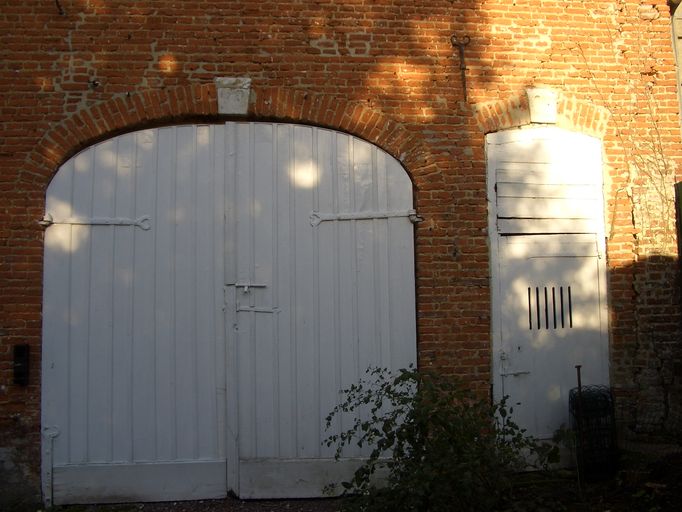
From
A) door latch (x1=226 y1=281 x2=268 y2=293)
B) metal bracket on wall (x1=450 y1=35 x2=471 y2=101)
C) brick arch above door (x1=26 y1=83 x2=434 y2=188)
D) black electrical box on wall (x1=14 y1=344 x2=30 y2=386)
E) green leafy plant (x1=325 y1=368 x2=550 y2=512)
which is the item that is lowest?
green leafy plant (x1=325 y1=368 x2=550 y2=512)

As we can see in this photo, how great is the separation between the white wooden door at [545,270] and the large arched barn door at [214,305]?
942 mm

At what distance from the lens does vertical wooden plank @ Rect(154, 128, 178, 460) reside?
5246 millimetres

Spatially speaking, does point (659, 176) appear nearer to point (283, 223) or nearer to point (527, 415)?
point (527, 415)

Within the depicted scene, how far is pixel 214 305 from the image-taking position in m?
5.35

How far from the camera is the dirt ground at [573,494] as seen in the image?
15.2 feet

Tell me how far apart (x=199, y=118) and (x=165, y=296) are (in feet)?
5.43

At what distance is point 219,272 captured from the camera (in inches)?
212

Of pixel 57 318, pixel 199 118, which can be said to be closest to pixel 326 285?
pixel 199 118

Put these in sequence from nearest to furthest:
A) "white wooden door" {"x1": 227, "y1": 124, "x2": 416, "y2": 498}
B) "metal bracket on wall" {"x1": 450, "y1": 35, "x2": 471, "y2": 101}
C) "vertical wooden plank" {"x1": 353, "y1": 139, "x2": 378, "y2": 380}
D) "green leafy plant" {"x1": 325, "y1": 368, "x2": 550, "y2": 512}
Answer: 1. "green leafy plant" {"x1": 325, "y1": 368, "x2": 550, "y2": 512}
2. "white wooden door" {"x1": 227, "y1": 124, "x2": 416, "y2": 498}
3. "vertical wooden plank" {"x1": 353, "y1": 139, "x2": 378, "y2": 380}
4. "metal bracket on wall" {"x1": 450, "y1": 35, "x2": 471, "y2": 101}

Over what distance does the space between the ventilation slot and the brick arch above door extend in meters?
1.62

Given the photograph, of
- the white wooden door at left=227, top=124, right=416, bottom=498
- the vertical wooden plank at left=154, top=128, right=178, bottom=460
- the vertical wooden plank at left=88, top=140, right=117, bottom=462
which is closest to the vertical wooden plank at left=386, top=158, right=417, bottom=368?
the white wooden door at left=227, top=124, right=416, bottom=498

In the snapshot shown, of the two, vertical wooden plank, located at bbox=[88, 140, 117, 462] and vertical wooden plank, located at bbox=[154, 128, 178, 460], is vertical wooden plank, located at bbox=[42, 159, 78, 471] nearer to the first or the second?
vertical wooden plank, located at bbox=[88, 140, 117, 462]

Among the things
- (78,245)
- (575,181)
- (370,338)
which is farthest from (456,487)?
(78,245)

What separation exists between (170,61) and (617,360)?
5053 mm
